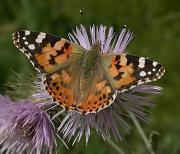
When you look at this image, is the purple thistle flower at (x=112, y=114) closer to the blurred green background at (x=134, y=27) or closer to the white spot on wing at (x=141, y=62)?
the white spot on wing at (x=141, y=62)

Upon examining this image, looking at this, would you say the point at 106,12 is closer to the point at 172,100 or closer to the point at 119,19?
the point at 119,19

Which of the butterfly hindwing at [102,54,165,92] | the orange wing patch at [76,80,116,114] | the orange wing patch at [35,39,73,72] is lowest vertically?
the orange wing patch at [76,80,116,114]

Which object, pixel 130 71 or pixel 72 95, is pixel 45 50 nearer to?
pixel 72 95

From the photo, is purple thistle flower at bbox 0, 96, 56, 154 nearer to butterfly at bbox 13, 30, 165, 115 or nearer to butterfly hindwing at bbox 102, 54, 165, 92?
butterfly at bbox 13, 30, 165, 115

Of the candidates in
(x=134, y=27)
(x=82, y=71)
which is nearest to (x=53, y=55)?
(x=82, y=71)

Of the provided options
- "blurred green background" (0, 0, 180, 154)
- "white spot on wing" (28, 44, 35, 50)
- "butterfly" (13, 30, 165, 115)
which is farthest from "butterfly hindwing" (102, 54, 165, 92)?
"blurred green background" (0, 0, 180, 154)

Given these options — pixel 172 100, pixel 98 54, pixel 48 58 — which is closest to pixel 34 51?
pixel 48 58

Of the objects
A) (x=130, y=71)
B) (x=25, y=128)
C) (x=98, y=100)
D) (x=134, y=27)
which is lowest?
(x=25, y=128)

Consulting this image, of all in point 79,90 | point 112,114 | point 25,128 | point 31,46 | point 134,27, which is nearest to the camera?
point 79,90
